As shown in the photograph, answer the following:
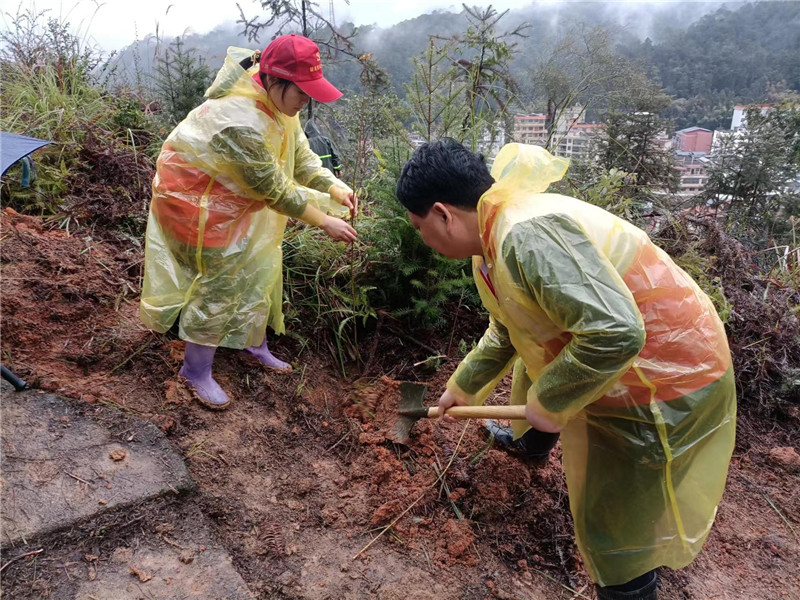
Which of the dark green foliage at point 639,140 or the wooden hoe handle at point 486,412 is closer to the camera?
the wooden hoe handle at point 486,412

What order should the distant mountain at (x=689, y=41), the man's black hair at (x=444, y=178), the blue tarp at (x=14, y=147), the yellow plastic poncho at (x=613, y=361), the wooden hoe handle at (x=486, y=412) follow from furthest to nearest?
1. the distant mountain at (x=689, y=41)
2. the blue tarp at (x=14, y=147)
3. the wooden hoe handle at (x=486, y=412)
4. the man's black hair at (x=444, y=178)
5. the yellow plastic poncho at (x=613, y=361)

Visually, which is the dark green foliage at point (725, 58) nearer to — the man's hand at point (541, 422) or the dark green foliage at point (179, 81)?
the dark green foliage at point (179, 81)

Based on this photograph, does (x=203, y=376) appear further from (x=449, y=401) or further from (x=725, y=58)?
(x=725, y=58)

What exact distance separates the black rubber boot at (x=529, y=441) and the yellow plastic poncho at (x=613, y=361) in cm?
62

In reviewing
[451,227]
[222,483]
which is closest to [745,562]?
[451,227]

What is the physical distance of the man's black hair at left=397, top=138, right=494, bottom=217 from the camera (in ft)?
4.58

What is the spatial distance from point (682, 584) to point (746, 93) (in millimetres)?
20259

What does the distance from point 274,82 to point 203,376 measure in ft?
4.51

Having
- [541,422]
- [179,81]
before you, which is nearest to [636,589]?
[541,422]

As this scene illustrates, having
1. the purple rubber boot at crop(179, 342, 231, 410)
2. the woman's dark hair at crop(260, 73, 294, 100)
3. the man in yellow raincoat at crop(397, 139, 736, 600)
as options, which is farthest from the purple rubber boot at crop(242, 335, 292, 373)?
the man in yellow raincoat at crop(397, 139, 736, 600)

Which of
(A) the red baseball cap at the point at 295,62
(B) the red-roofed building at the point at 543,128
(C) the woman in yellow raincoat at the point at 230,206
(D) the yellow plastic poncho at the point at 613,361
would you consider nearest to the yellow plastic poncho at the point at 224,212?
(C) the woman in yellow raincoat at the point at 230,206

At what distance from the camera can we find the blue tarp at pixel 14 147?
2.09 meters

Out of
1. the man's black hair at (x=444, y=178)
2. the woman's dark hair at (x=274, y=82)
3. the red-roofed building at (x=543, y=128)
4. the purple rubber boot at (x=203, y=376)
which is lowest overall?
the purple rubber boot at (x=203, y=376)

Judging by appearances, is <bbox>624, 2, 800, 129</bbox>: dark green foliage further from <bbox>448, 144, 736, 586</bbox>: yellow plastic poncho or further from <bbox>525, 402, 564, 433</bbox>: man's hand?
<bbox>525, 402, 564, 433</bbox>: man's hand
